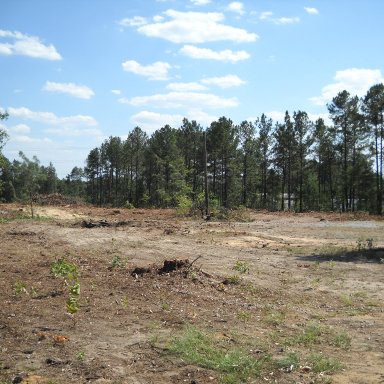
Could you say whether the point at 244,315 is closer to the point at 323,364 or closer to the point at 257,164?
the point at 323,364

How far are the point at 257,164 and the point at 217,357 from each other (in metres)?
59.8

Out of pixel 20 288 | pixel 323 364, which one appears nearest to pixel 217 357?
pixel 323 364

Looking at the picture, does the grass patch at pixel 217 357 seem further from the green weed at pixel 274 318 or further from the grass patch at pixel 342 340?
the green weed at pixel 274 318

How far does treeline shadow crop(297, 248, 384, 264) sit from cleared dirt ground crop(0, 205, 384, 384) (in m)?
0.04

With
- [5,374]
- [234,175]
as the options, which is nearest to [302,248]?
[5,374]

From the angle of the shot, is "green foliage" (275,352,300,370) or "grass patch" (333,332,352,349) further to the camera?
"grass patch" (333,332,352,349)

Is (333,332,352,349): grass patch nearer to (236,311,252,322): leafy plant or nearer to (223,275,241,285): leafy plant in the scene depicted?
(236,311,252,322): leafy plant

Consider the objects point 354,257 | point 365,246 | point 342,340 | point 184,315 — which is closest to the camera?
point 342,340

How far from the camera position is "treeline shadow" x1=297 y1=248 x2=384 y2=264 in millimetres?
14867

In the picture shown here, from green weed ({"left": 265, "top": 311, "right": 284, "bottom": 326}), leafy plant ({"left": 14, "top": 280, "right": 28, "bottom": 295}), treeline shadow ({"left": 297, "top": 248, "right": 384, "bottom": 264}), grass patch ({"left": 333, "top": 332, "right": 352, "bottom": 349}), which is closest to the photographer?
grass patch ({"left": 333, "top": 332, "right": 352, "bottom": 349})

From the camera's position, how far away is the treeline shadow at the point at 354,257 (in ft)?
48.8

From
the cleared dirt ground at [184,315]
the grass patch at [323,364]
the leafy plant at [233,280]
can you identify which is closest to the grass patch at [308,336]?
the cleared dirt ground at [184,315]

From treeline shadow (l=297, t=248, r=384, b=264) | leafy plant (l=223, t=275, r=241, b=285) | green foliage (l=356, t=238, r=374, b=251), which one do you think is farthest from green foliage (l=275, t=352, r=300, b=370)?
green foliage (l=356, t=238, r=374, b=251)

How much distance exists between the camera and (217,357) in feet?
19.2
